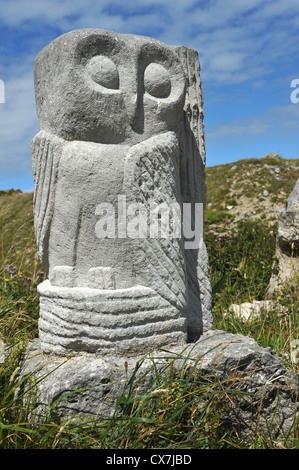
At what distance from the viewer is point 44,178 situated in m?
2.67

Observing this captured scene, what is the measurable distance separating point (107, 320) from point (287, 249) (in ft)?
9.91

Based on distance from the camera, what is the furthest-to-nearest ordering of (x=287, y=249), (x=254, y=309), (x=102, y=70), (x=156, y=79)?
(x=287, y=249), (x=254, y=309), (x=156, y=79), (x=102, y=70)

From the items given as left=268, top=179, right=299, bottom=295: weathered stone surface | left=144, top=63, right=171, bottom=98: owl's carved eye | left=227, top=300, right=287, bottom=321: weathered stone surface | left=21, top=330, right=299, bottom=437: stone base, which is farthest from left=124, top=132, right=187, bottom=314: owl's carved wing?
left=268, top=179, right=299, bottom=295: weathered stone surface

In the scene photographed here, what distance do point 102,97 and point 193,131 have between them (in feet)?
2.62

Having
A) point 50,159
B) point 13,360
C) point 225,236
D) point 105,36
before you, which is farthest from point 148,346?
point 225,236

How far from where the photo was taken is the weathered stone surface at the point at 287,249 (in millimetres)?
4676

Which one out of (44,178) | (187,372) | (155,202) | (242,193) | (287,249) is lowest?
(187,372)

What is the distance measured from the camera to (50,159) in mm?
2611

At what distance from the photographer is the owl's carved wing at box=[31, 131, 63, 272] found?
2.60 meters

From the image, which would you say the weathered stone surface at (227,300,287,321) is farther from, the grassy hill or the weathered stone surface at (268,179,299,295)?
the grassy hill

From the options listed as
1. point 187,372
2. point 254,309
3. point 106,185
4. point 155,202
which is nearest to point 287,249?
point 254,309

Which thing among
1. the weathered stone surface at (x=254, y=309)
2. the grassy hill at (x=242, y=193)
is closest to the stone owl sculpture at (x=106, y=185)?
the weathered stone surface at (x=254, y=309)

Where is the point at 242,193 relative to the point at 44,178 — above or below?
above

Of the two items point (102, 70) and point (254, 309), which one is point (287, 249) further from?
point (102, 70)
